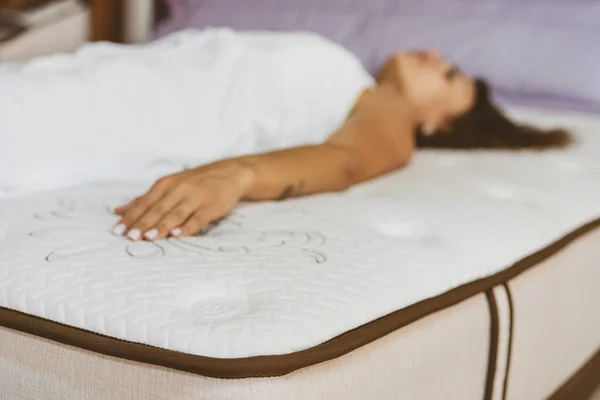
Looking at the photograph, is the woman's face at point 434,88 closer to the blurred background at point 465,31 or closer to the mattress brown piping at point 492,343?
the blurred background at point 465,31

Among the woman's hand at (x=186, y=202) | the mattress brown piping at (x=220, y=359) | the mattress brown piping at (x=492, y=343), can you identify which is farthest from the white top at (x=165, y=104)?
the mattress brown piping at (x=492, y=343)

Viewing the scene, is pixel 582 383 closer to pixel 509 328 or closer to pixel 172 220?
pixel 509 328

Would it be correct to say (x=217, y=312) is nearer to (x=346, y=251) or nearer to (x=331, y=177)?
(x=346, y=251)

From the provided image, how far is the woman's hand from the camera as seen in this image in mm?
846

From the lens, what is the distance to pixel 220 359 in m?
0.59

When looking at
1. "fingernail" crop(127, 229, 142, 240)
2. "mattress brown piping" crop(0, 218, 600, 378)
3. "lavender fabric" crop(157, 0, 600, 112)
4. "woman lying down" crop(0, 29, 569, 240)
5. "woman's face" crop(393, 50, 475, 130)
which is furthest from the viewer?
"lavender fabric" crop(157, 0, 600, 112)

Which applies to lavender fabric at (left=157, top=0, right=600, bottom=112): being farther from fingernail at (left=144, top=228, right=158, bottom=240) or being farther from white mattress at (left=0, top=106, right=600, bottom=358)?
fingernail at (left=144, top=228, right=158, bottom=240)

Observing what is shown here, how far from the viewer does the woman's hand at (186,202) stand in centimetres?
85

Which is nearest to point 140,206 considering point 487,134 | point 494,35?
point 487,134

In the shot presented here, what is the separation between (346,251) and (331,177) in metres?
0.32

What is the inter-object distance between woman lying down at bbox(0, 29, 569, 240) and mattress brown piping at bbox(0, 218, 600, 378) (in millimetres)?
199

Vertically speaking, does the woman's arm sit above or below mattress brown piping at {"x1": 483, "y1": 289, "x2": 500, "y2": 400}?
above

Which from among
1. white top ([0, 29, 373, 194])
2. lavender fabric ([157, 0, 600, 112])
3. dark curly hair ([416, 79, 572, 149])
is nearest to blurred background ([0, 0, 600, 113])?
lavender fabric ([157, 0, 600, 112])

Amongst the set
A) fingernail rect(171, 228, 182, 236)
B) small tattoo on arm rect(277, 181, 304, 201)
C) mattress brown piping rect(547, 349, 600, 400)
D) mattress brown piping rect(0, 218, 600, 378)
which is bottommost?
mattress brown piping rect(547, 349, 600, 400)
